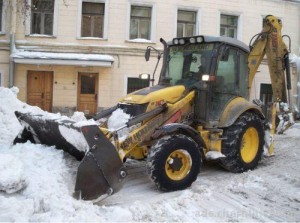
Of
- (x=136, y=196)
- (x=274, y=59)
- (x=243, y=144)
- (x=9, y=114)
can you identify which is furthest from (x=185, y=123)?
(x=9, y=114)

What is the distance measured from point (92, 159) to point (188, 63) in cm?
299

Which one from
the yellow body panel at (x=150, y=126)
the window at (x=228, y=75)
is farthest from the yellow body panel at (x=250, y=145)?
the yellow body panel at (x=150, y=126)

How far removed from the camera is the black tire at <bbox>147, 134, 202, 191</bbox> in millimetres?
5648

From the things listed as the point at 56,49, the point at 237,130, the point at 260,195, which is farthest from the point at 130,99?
the point at 56,49

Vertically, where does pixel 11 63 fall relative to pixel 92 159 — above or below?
above

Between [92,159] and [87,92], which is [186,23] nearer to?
[87,92]

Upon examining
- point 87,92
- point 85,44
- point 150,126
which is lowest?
point 150,126

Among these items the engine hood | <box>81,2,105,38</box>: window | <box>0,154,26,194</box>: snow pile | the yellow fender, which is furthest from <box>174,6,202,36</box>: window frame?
<box>0,154,26,194</box>: snow pile

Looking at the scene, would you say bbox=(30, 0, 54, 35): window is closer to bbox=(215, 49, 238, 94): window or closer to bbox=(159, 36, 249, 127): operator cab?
bbox=(159, 36, 249, 127): operator cab

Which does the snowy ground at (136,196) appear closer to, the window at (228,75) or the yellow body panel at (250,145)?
the yellow body panel at (250,145)

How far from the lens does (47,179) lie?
499 cm

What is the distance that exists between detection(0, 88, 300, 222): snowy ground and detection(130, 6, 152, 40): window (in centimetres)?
1096

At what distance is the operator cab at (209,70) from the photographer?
679cm

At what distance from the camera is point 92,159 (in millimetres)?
5082
